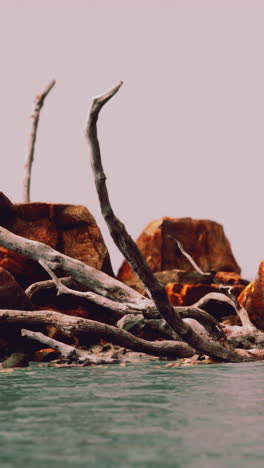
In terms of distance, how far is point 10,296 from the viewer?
1187 cm

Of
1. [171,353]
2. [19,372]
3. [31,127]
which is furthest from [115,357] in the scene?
[31,127]

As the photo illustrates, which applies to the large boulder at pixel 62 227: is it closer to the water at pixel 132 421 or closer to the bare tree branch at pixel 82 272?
the bare tree branch at pixel 82 272

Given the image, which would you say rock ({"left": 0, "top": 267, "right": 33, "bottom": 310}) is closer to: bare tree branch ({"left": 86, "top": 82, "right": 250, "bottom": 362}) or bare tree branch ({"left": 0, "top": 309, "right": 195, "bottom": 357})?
bare tree branch ({"left": 0, "top": 309, "right": 195, "bottom": 357})

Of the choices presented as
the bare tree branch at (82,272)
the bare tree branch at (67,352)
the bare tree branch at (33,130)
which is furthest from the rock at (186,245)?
the bare tree branch at (67,352)

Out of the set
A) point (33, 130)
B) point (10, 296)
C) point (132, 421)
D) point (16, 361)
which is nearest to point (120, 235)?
point (132, 421)

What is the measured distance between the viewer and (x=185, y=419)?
520 centimetres

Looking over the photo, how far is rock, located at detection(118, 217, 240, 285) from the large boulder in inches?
297

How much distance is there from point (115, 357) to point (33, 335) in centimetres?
192

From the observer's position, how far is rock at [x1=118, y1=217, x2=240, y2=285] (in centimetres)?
2480

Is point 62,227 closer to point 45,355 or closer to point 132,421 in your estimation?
point 45,355

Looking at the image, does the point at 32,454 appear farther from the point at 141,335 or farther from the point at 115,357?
the point at 141,335

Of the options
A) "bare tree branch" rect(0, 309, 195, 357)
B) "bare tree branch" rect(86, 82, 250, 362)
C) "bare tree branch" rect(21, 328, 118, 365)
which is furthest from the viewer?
"bare tree branch" rect(21, 328, 118, 365)

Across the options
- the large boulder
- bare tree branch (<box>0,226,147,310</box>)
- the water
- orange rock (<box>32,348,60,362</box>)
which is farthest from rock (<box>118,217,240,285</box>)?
the water

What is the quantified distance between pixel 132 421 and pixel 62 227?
39.8ft
